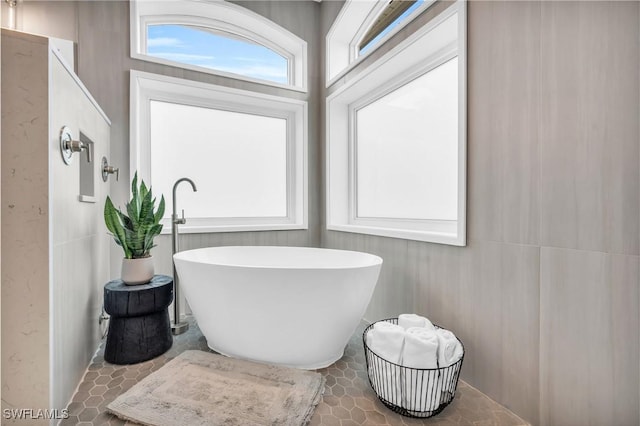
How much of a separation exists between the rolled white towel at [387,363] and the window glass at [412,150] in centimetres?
84

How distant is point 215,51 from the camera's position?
8.50 feet

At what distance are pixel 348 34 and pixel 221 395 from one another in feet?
8.83

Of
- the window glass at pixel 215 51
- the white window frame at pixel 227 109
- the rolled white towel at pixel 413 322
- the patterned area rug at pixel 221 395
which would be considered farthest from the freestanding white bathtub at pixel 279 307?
the window glass at pixel 215 51

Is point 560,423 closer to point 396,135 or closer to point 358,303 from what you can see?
point 358,303

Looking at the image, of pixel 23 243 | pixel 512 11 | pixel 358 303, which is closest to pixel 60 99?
pixel 23 243

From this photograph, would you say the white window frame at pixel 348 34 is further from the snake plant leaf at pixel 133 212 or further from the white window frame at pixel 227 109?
the snake plant leaf at pixel 133 212

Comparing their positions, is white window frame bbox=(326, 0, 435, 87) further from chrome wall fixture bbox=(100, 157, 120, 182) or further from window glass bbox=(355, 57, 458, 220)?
chrome wall fixture bbox=(100, 157, 120, 182)

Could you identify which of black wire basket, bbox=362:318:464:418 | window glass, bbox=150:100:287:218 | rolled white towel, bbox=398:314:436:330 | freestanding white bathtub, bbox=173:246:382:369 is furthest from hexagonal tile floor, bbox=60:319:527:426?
window glass, bbox=150:100:287:218

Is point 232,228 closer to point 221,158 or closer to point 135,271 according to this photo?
point 221,158

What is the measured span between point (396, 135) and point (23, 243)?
6.67 feet

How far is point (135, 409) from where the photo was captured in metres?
1.21

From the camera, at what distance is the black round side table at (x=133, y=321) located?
156cm

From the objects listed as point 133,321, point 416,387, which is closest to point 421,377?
point 416,387

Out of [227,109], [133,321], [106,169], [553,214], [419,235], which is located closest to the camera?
[553,214]
